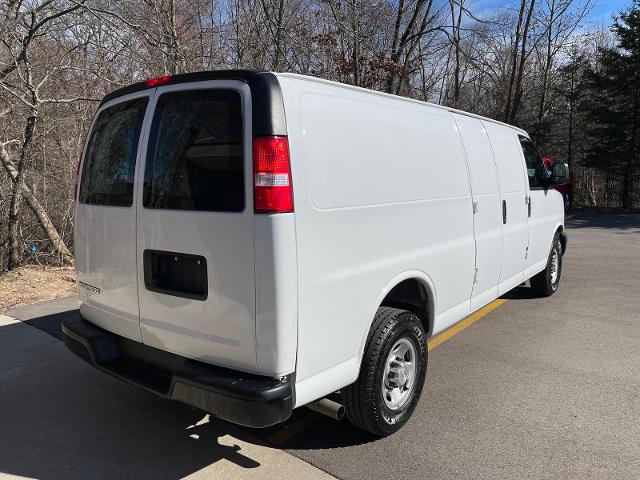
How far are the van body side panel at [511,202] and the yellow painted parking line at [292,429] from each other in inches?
91.2

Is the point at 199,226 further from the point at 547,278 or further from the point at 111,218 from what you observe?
the point at 547,278

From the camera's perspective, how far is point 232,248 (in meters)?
2.49

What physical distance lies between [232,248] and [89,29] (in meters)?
7.61

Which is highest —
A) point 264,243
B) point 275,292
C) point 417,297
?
point 264,243

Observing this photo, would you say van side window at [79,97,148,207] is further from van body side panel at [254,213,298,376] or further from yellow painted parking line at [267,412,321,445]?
yellow painted parking line at [267,412,321,445]

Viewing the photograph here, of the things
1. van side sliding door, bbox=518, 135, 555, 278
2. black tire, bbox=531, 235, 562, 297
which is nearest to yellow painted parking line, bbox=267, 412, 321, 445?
van side sliding door, bbox=518, 135, 555, 278

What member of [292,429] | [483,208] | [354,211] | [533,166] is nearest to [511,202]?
[483,208]

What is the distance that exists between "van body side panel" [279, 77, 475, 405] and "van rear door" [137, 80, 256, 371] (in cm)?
27

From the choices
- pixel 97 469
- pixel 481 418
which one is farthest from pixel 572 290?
pixel 97 469

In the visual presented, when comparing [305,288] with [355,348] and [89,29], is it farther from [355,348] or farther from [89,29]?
[89,29]

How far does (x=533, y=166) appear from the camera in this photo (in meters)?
5.80

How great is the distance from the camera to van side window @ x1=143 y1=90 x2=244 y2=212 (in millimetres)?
2543

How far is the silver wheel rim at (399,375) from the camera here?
3.28 meters

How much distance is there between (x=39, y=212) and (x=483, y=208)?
685cm
